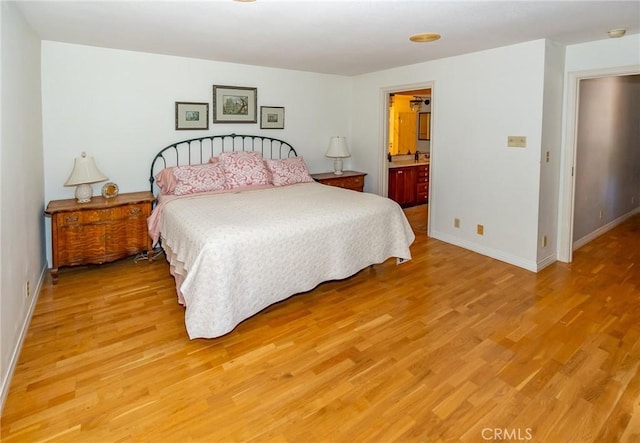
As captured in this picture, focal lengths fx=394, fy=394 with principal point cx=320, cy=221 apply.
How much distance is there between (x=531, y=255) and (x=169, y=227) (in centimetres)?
351

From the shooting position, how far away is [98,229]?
12.4ft

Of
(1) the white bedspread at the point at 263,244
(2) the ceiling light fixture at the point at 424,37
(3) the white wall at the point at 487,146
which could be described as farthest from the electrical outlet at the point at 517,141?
(1) the white bedspread at the point at 263,244

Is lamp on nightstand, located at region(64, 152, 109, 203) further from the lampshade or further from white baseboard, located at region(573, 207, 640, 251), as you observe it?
white baseboard, located at region(573, 207, 640, 251)

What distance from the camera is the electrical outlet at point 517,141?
3.93 m

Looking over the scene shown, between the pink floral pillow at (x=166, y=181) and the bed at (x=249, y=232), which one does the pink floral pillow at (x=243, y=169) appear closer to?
the bed at (x=249, y=232)

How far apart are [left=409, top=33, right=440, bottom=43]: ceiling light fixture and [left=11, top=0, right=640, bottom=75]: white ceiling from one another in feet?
0.25

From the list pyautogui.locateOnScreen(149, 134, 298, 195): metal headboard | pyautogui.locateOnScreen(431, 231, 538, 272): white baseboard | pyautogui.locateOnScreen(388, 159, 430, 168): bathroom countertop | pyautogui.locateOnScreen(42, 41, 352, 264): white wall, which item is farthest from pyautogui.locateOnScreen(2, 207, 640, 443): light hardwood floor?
pyautogui.locateOnScreen(388, 159, 430, 168): bathroom countertop

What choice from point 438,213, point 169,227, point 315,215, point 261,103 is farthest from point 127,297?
point 438,213

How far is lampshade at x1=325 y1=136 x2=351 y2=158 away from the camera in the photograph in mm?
5641

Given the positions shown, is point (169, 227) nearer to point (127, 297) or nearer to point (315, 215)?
point (127, 297)

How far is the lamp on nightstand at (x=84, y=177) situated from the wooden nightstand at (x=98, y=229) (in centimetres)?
9

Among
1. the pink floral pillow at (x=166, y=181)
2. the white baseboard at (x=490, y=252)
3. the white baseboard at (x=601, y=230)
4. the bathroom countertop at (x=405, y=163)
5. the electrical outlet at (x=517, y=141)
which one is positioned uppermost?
the electrical outlet at (x=517, y=141)

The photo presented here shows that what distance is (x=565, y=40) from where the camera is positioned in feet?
12.0

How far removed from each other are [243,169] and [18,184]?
2.27 metres
